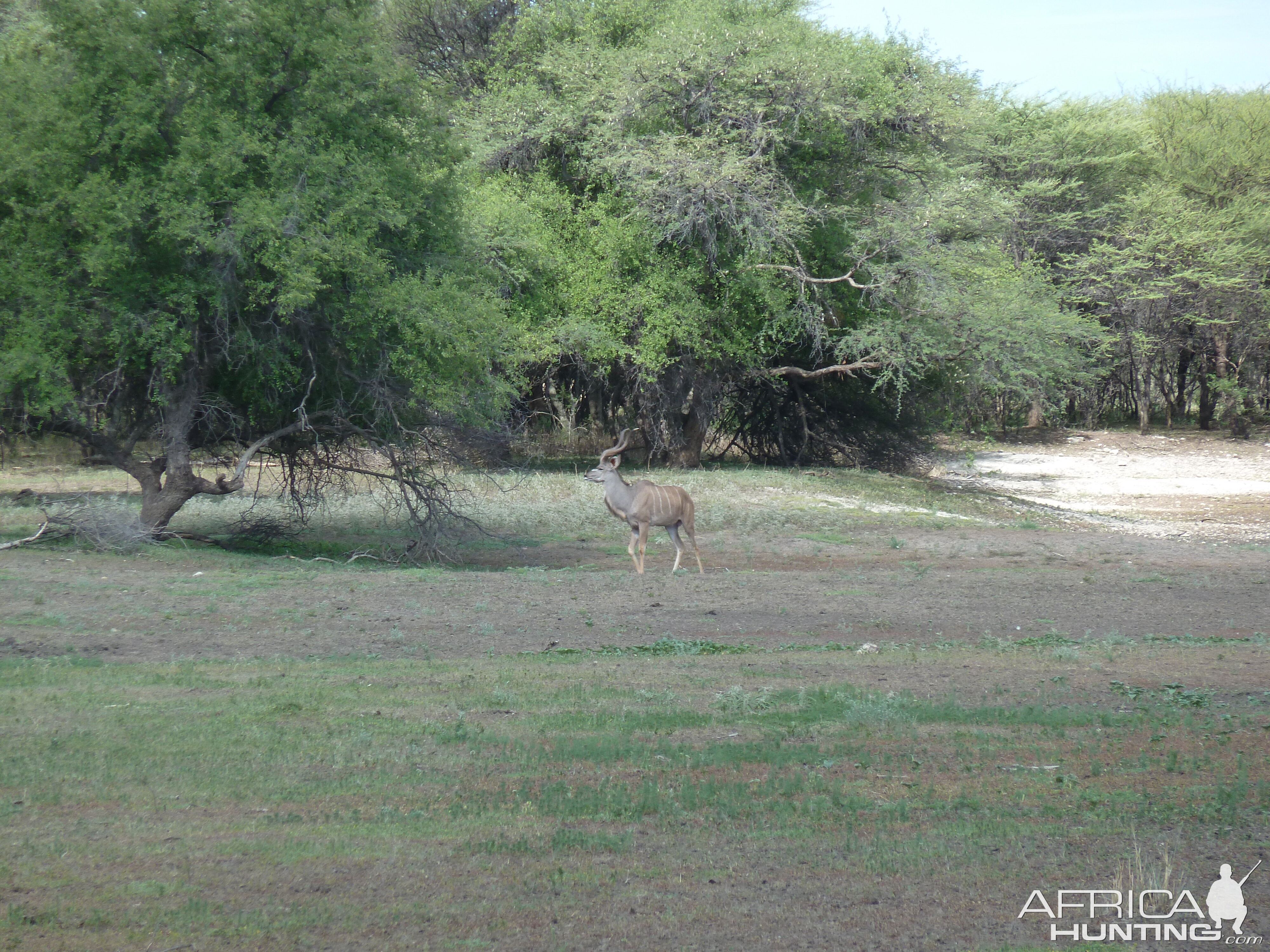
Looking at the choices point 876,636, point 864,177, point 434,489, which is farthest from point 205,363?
point 864,177

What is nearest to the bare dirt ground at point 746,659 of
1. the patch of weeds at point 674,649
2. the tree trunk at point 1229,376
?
Answer: the patch of weeds at point 674,649

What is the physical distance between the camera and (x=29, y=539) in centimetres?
1877

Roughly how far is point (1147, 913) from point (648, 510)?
47.6 ft

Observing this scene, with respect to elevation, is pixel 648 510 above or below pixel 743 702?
above

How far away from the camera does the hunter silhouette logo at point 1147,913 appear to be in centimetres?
541

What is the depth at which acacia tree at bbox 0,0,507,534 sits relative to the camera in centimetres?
1762

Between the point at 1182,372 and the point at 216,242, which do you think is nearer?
the point at 216,242

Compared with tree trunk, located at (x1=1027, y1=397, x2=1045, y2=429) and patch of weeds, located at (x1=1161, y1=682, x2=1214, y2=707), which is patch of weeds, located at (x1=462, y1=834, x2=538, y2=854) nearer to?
patch of weeds, located at (x1=1161, y1=682, x2=1214, y2=707)

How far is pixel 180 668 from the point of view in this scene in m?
11.1

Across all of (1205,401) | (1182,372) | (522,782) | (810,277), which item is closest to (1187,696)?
(522,782)

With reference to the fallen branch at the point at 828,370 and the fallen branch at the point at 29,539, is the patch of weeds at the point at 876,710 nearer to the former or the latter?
the fallen branch at the point at 29,539

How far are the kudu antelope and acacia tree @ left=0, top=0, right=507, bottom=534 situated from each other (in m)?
2.93

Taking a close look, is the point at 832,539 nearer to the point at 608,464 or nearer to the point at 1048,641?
the point at 608,464

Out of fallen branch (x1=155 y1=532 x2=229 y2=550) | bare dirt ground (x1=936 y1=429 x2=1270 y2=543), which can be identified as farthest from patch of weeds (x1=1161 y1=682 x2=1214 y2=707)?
bare dirt ground (x1=936 y1=429 x2=1270 y2=543)
